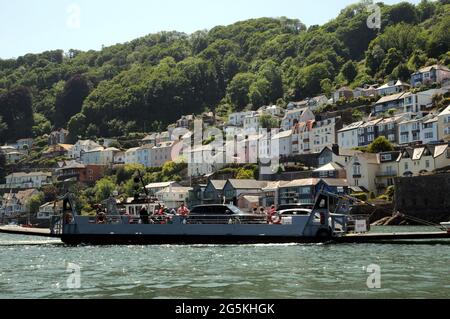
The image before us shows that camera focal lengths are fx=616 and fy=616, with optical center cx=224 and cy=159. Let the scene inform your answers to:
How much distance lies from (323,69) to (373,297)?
537 ft

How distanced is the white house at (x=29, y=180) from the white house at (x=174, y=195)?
50.8 metres

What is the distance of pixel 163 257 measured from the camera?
27.0 meters

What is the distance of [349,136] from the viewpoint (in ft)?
361

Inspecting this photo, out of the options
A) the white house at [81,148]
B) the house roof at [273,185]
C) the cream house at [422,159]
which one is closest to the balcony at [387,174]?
the cream house at [422,159]

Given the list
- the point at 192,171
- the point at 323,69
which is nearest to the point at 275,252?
the point at 192,171

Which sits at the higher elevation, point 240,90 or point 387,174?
point 240,90

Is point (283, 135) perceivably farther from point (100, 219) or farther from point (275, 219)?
point (100, 219)

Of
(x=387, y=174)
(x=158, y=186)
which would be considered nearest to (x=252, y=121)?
(x=158, y=186)

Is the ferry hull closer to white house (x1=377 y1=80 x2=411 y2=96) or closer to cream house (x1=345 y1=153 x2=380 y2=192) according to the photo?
cream house (x1=345 y1=153 x2=380 y2=192)

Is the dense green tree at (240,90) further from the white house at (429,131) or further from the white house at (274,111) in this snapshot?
the white house at (429,131)

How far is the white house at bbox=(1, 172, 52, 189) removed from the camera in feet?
494

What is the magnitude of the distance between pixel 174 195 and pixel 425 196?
161 feet

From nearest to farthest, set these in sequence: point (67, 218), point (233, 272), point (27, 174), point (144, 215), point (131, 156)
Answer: point (233, 272)
point (144, 215)
point (67, 218)
point (27, 174)
point (131, 156)

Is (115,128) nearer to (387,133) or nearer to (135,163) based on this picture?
(135,163)
